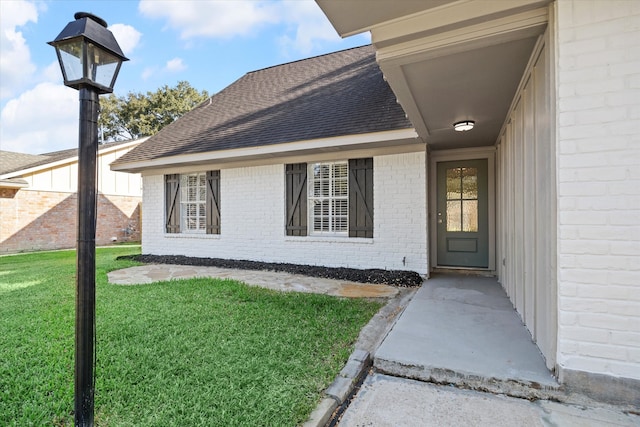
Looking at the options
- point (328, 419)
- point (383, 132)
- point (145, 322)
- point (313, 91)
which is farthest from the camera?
point (313, 91)

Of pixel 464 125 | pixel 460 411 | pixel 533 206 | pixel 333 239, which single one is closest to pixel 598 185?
pixel 533 206

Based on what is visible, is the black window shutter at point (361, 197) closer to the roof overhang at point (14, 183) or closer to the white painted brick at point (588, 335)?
the white painted brick at point (588, 335)

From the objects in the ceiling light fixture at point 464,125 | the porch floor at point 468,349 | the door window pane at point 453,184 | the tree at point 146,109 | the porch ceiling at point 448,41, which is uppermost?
the tree at point 146,109

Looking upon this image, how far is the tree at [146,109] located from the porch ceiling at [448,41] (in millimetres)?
25038

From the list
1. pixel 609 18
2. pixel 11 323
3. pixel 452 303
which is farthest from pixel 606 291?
pixel 11 323

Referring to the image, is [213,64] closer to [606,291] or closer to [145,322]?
[145,322]

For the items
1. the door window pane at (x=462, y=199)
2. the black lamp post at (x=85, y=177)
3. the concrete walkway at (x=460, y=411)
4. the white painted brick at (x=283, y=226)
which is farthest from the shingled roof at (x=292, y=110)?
the black lamp post at (x=85, y=177)

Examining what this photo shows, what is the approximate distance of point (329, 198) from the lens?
6723 millimetres

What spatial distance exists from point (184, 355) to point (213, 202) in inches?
219

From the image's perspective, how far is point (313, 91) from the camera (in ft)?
26.5

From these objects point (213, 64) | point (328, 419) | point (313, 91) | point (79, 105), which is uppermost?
point (213, 64)

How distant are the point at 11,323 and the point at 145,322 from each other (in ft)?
5.01

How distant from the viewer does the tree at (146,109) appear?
957 inches

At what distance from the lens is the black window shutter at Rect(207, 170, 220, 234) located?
7832 millimetres
